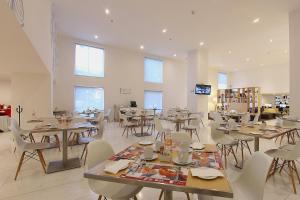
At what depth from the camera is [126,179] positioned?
1.21m

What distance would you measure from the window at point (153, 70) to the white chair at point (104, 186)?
32.8 ft

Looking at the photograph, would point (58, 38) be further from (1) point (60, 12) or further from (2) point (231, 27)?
(2) point (231, 27)

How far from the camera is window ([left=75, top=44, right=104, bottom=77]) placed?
930 centimetres

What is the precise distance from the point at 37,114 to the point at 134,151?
5130 mm

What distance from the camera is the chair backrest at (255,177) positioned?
1.37 meters

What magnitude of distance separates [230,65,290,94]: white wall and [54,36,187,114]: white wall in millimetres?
5759

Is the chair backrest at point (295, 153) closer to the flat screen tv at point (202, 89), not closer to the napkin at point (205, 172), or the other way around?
the napkin at point (205, 172)

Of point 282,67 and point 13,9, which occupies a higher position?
point 282,67

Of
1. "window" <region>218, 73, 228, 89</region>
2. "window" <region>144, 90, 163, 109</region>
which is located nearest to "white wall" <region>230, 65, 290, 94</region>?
"window" <region>218, 73, 228, 89</region>

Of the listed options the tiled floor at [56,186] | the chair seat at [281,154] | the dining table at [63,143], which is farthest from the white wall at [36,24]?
the chair seat at [281,154]

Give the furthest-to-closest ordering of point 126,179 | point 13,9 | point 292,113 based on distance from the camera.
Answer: point 292,113, point 13,9, point 126,179

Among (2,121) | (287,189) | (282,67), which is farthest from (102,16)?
(282,67)

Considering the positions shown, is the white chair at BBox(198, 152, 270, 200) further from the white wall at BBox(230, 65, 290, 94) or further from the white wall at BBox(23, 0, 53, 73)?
the white wall at BBox(230, 65, 290, 94)

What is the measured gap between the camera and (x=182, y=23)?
676 cm
